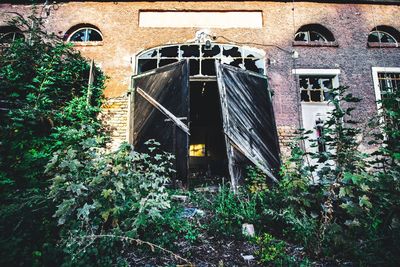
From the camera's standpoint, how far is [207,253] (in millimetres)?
2559

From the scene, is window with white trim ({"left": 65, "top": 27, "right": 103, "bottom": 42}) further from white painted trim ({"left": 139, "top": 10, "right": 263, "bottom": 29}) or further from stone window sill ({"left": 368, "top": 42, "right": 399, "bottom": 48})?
stone window sill ({"left": 368, "top": 42, "right": 399, "bottom": 48})

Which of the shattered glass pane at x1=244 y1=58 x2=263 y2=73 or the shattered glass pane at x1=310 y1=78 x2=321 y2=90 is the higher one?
the shattered glass pane at x1=244 y1=58 x2=263 y2=73

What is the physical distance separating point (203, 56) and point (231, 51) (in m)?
0.82

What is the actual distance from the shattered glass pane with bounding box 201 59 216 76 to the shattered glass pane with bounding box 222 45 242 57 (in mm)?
440

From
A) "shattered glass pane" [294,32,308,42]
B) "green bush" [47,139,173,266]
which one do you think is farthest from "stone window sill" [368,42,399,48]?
"green bush" [47,139,173,266]

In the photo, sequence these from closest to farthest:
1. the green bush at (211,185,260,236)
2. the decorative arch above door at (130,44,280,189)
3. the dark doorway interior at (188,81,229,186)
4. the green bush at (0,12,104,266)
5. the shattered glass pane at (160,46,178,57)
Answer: the green bush at (0,12,104,266) < the green bush at (211,185,260,236) < the decorative arch above door at (130,44,280,189) < the shattered glass pane at (160,46,178,57) < the dark doorway interior at (188,81,229,186)

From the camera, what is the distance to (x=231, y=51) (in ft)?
22.5

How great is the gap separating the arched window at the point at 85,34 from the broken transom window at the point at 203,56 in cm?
156

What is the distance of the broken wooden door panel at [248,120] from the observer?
4.96 meters

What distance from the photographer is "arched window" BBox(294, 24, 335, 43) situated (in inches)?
282

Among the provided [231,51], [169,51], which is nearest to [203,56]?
[231,51]

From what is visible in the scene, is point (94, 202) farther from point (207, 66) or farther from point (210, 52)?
point (210, 52)

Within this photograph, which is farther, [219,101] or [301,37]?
[301,37]

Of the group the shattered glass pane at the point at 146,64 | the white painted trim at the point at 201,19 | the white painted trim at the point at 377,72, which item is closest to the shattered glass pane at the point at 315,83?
the white painted trim at the point at 377,72
